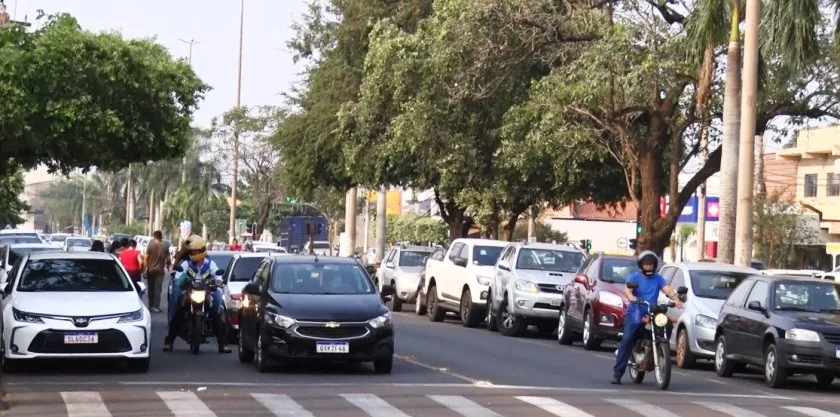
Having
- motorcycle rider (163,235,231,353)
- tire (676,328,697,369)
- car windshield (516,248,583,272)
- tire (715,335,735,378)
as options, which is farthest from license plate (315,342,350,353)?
car windshield (516,248,583,272)

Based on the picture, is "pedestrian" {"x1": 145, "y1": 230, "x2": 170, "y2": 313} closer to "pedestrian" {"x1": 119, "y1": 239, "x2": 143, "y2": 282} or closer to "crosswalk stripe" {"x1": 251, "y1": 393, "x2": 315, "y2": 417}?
"pedestrian" {"x1": 119, "y1": 239, "x2": 143, "y2": 282}

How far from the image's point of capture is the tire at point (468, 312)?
101 ft

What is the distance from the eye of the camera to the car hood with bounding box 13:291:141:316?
675 inches

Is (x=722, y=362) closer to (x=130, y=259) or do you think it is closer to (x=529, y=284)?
(x=529, y=284)

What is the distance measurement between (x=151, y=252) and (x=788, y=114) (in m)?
14.5

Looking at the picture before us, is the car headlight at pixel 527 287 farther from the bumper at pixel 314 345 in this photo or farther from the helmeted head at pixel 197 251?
the bumper at pixel 314 345

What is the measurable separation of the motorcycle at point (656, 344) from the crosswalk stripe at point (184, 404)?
18.2 feet

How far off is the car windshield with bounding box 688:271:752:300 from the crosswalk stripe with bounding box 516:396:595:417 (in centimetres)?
731

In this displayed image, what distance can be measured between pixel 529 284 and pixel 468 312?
342 centimetres

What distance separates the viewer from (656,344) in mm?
17484

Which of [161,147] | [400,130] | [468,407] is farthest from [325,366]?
[400,130]

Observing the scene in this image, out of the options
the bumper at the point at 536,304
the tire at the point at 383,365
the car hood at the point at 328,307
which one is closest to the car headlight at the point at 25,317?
the car hood at the point at 328,307

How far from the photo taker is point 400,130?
41031 millimetres

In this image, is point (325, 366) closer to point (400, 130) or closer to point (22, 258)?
point (22, 258)
